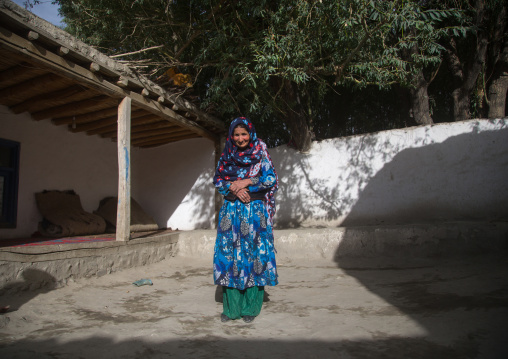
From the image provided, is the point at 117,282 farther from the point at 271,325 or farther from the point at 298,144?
the point at 298,144

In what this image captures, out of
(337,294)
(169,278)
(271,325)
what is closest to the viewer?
(271,325)

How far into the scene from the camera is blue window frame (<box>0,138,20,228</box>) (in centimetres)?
573

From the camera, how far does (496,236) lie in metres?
4.99

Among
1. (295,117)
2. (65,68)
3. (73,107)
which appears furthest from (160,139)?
(65,68)

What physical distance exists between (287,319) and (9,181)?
522cm

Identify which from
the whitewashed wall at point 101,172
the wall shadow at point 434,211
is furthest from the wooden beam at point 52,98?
the wall shadow at point 434,211

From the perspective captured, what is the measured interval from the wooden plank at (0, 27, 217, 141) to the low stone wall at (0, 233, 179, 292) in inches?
75.8

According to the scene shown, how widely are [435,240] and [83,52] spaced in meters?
5.20

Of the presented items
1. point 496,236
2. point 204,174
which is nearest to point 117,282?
point 204,174

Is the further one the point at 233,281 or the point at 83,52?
the point at 83,52

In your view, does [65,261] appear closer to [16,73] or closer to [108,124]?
[16,73]

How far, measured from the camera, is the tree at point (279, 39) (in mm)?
4785

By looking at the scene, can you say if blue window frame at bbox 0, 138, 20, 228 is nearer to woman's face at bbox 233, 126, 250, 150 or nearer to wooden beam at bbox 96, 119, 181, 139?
wooden beam at bbox 96, 119, 181, 139

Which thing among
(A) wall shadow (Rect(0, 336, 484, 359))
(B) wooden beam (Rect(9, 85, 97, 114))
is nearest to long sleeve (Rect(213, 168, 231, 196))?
(A) wall shadow (Rect(0, 336, 484, 359))
